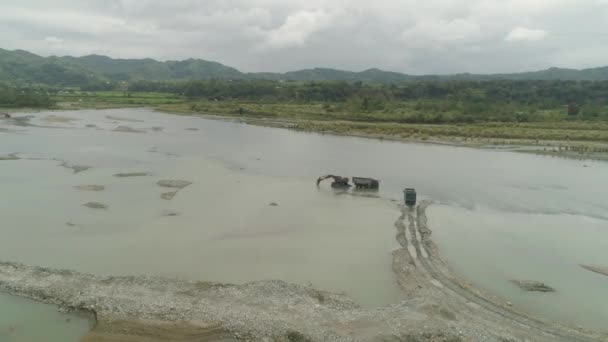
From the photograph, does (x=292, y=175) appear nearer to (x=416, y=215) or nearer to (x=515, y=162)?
(x=416, y=215)

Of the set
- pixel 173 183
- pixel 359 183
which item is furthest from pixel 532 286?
pixel 173 183

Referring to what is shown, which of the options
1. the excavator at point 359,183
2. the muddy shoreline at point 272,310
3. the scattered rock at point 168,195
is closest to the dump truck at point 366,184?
the excavator at point 359,183

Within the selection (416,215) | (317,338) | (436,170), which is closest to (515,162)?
(436,170)

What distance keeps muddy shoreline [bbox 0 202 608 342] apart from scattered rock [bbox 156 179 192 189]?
42.2ft

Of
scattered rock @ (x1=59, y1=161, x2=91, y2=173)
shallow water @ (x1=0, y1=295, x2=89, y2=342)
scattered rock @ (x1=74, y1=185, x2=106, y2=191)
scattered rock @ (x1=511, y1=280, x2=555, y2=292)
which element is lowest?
shallow water @ (x1=0, y1=295, x2=89, y2=342)

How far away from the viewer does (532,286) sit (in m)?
14.5

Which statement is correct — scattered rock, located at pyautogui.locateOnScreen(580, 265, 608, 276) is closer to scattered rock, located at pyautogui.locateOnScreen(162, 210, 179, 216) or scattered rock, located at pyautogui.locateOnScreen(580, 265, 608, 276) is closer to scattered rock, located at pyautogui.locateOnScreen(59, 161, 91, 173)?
scattered rock, located at pyautogui.locateOnScreen(162, 210, 179, 216)

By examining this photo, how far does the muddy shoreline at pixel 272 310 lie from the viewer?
432 inches

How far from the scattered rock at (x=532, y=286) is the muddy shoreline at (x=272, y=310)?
2.16m

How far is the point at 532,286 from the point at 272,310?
9610 millimetres

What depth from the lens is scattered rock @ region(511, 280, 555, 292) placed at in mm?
14344

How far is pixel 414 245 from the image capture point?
18078mm

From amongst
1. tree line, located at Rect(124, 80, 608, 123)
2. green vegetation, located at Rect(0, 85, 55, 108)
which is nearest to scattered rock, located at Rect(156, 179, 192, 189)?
tree line, located at Rect(124, 80, 608, 123)

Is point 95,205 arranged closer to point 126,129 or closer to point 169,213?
point 169,213
